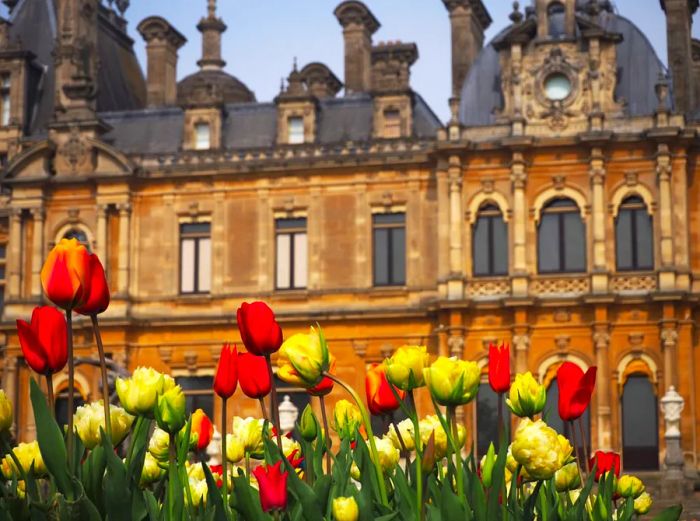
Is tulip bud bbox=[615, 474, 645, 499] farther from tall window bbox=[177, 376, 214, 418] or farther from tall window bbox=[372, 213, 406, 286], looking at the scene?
tall window bbox=[177, 376, 214, 418]

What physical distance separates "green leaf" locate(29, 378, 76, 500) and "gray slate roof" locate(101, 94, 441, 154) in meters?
31.7

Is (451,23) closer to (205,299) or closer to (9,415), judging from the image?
(205,299)

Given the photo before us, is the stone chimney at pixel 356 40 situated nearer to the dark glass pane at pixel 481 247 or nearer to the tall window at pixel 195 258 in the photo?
the tall window at pixel 195 258

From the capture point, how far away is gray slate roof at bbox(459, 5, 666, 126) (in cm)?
3625

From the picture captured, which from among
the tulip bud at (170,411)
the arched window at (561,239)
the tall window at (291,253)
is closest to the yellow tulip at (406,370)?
Answer: the tulip bud at (170,411)

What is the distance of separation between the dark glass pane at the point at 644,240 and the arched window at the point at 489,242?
3.18m

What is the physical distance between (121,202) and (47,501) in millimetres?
33031

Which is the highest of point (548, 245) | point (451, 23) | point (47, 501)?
point (451, 23)

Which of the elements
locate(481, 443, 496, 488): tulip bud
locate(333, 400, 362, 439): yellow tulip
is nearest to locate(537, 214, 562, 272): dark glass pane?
locate(333, 400, 362, 439): yellow tulip

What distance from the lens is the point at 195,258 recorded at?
3812 cm

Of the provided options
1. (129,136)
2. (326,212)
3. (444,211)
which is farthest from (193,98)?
(444,211)

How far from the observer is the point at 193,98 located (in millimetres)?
39250

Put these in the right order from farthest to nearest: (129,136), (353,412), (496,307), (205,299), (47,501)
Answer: (129,136) → (205,299) → (496,307) → (353,412) → (47,501)

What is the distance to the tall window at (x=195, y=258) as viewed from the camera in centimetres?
3797
